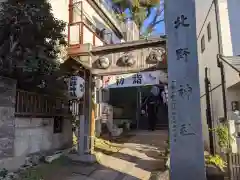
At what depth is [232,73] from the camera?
1062cm

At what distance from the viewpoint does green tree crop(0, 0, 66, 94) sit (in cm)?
727

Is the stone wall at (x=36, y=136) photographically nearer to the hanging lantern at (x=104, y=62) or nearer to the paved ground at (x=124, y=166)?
the paved ground at (x=124, y=166)

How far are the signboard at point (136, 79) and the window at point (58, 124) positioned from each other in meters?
2.79

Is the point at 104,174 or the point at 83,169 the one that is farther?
the point at 83,169

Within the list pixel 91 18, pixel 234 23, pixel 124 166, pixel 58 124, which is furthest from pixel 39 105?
pixel 234 23

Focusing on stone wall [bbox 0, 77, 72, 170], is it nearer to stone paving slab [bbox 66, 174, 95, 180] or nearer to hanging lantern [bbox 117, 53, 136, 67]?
stone paving slab [bbox 66, 174, 95, 180]

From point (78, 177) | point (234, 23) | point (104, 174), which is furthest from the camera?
point (234, 23)

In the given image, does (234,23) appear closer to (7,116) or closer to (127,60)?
(127,60)

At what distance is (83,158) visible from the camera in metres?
9.57

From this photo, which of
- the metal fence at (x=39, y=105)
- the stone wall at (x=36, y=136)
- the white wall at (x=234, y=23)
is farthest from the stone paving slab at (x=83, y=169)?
the white wall at (x=234, y=23)

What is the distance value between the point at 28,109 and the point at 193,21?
6264 millimetres

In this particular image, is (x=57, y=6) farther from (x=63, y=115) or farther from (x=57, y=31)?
(x=63, y=115)

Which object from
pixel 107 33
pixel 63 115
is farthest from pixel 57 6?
pixel 107 33

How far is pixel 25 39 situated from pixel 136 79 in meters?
4.95
